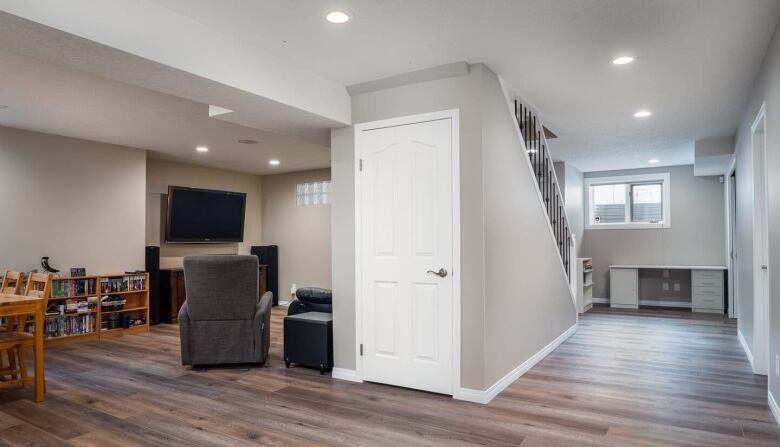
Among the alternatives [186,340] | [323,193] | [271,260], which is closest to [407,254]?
[186,340]

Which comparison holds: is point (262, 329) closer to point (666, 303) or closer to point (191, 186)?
point (191, 186)

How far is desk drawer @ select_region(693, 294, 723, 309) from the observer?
7953mm

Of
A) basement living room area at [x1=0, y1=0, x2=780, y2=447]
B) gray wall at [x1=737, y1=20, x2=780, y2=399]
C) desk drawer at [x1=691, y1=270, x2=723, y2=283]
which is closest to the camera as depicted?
basement living room area at [x1=0, y1=0, x2=780, y2=447]

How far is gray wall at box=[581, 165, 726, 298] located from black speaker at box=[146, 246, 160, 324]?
24.8ft

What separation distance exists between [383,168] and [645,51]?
81.1 inches

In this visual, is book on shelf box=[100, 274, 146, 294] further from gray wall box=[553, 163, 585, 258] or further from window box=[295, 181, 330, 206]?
gray wall box=[553, 163, 585, 258]

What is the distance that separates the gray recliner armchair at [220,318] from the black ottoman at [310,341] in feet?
0.97

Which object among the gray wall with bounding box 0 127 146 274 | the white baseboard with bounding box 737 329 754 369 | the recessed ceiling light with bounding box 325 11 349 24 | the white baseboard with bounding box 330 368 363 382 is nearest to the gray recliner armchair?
the white baseboard with bounding box 330 368 363 382

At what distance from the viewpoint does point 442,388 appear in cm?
367

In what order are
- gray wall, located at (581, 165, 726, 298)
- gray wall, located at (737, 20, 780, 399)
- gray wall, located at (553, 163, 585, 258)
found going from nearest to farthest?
1. gray wall, located at (737, 20, 780, 399)
2. gray wall, located at (553, 163, 585, 258)
3. gray wall, located at (581, 165, 726, 298)

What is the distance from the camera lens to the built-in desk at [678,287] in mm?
7980

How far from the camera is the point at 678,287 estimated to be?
8.69 metres

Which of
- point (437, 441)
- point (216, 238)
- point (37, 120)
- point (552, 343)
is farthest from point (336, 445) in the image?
point (216, 238)

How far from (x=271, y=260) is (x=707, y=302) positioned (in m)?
7.48
